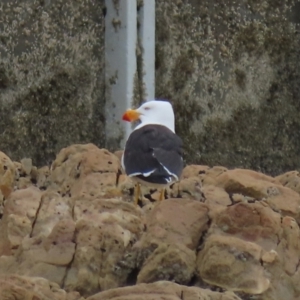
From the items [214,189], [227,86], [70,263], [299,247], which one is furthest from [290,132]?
[70,263]

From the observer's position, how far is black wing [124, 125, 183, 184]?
12.4ft

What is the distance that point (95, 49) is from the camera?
5.03m

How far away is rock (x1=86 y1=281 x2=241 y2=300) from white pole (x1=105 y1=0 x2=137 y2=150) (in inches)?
95.5

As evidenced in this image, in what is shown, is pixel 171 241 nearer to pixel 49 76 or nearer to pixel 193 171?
pixel 193 171

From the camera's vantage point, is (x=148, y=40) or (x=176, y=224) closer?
(x=176, y=224)

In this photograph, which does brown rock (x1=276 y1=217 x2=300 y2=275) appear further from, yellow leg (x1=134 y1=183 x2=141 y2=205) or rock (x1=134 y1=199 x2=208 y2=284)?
yellow leg (x1=134 y1=183 x2=141 y2=205)

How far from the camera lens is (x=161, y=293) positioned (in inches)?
98.6

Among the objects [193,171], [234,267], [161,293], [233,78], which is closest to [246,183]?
[193,171]

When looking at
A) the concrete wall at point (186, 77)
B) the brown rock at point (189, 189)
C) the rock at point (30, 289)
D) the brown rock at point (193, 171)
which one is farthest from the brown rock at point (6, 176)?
the rock at point (30, 289)

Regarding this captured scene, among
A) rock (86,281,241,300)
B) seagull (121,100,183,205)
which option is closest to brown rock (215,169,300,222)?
seagull (121,100,183,205)

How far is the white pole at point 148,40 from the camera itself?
5.00 metres

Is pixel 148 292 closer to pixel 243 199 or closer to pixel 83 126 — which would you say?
pixel 243 199

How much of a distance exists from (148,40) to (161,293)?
2702 mm

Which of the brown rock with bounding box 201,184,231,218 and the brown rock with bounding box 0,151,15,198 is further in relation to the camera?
the brown rock with bounding box 0,151,15,198
